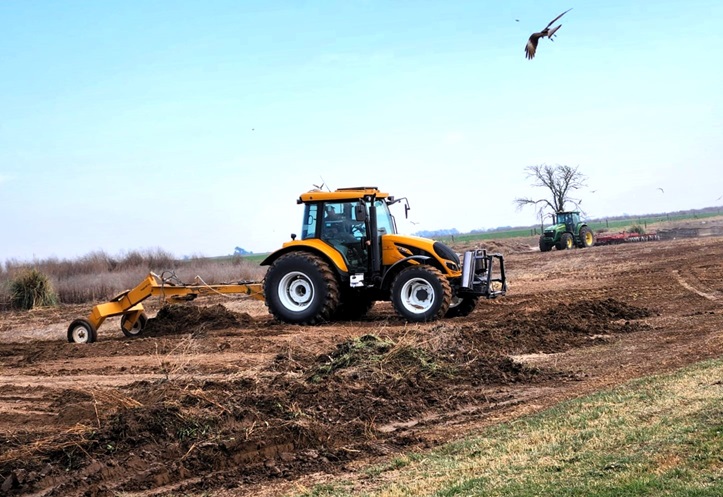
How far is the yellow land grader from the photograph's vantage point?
48.4 ft

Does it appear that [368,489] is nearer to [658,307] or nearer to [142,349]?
[142,349]

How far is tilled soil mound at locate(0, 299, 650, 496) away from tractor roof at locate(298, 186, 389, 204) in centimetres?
391

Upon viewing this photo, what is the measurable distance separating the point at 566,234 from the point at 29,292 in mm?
25132

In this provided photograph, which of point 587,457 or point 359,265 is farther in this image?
point 359,265

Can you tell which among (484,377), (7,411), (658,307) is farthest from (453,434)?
(658,307)

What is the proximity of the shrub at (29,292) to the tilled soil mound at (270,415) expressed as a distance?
1568 centimetres

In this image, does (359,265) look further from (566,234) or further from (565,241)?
(566,234)

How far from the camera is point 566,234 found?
1567 inches

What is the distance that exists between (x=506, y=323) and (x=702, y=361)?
4.26 meters

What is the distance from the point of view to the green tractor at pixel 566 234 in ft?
130

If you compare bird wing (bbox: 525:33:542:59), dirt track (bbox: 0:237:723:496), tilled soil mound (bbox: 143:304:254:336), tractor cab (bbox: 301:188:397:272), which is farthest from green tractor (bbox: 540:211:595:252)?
bird wing (bbox: 525:33:542:59)

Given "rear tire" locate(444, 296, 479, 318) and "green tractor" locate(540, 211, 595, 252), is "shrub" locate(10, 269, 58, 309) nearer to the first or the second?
"rear tire" locate(444, 296, 479, 318)

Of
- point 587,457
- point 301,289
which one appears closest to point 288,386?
point 587,457

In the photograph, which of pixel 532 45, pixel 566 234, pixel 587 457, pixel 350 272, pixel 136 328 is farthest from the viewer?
pixel 566 234
